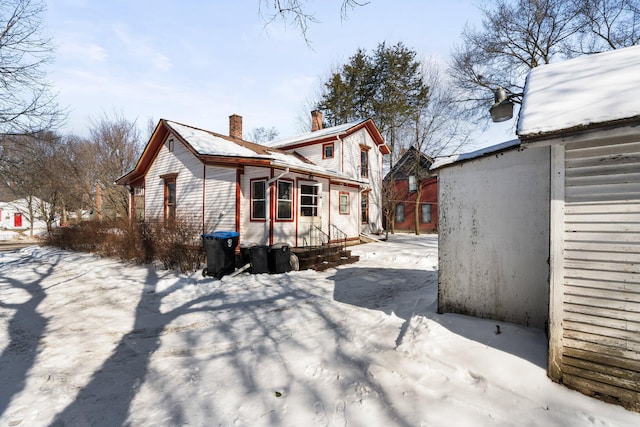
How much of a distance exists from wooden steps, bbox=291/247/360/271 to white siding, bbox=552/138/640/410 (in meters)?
6.92

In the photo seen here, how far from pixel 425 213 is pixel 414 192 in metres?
2.13

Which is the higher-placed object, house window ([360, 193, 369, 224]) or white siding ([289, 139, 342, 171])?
white siding ([289, 139, 342, 171])

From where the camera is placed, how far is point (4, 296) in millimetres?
6441

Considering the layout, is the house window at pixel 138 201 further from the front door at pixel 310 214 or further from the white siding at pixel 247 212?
the front door at pixel 310 214

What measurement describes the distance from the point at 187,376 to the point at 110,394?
28.0 inches

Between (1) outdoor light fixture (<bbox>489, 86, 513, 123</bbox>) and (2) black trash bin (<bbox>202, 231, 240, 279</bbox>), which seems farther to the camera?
(2) black trash bin (<bbox>202, 231, 240, 279</bbox>)

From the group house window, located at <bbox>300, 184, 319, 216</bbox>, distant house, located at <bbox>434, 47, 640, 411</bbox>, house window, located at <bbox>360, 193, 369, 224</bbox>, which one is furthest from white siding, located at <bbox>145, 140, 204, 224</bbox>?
house window, located at <bbox>360, 193, 369, 224</bbox>

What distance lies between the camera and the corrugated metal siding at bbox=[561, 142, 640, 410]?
257 cm

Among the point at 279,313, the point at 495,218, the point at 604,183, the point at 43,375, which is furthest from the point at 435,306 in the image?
the point at 43,375

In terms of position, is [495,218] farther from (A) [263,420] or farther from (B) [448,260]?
(A) [263,420]

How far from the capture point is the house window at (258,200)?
34.9ft

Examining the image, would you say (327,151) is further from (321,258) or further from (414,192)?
(414,192)

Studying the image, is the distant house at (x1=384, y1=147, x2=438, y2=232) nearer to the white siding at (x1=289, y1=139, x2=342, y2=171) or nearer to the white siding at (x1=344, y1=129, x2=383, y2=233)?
the white siding at (x1=344, y1=129, x2=383, y2=233)

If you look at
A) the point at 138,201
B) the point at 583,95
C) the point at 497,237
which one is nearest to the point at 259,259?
the point at 497,237
